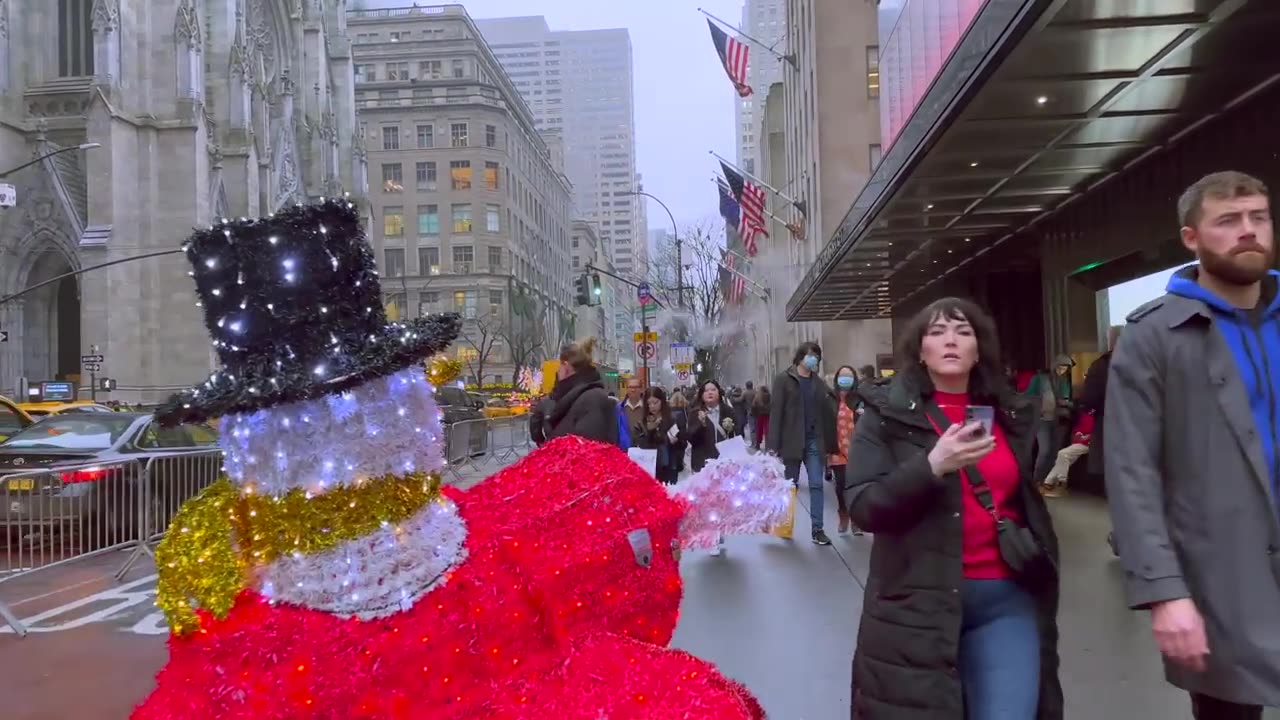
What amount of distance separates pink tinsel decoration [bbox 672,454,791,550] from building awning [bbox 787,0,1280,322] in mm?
4885

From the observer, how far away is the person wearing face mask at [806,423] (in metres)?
9.72

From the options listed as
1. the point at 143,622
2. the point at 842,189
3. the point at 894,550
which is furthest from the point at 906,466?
the point at 842,189

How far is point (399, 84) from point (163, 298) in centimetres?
5929

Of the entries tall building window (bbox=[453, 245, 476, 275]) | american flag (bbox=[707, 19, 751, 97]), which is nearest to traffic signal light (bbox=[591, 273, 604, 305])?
american flag (bbox=[707, 19, 751, 97])

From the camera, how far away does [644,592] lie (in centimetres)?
268

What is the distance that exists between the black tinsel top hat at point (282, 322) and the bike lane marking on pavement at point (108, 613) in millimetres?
5163

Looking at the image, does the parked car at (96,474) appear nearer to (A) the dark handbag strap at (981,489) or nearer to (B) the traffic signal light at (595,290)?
(A) the dark handbag strap at (981,489)

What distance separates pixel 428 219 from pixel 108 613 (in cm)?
8746

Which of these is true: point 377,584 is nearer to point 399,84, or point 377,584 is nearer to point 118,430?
point 118,430

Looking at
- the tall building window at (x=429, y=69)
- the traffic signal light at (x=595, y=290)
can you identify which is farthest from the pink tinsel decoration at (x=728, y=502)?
the tall building window at (x=429, y=69)

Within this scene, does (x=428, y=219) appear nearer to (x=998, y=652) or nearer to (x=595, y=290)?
(x=595, y=290)

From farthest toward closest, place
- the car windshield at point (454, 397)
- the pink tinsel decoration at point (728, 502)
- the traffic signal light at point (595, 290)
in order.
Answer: the traffic signal light at point (595, 290)
the car windshield at point (454, 397)
the pink tinsel decoration at point (728, 502)

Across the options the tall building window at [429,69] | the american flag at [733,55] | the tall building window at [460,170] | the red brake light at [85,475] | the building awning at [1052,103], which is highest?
the tall building window at [429,69]

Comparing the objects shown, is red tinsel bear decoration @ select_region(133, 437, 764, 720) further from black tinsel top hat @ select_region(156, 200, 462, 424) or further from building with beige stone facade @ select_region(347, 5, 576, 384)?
building with beige stone facade @ select_region(347, 5, 576, 384)
